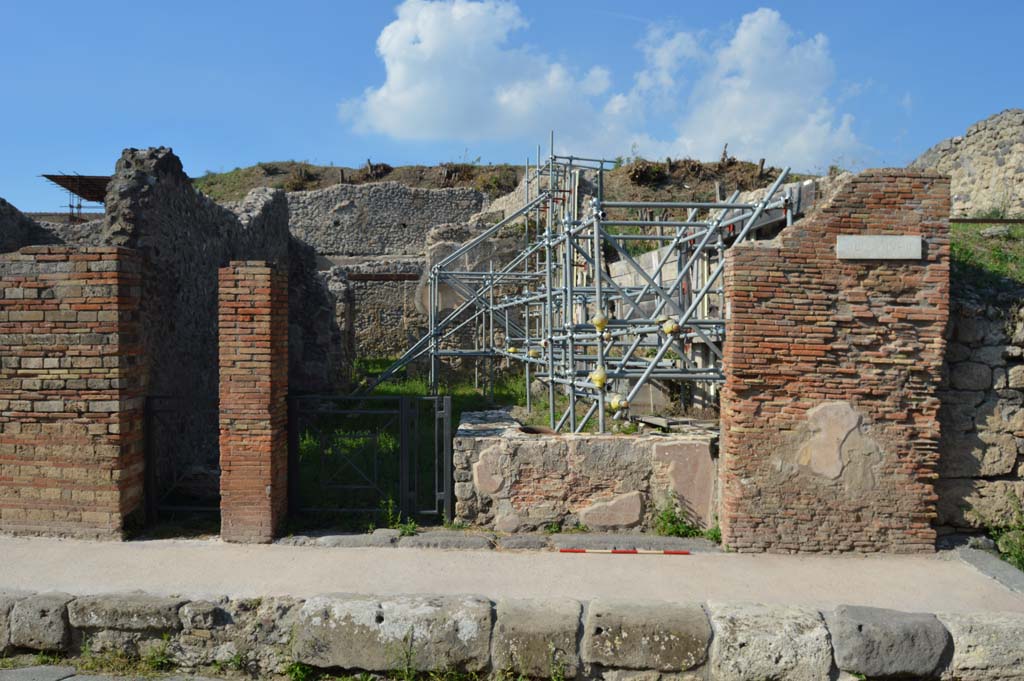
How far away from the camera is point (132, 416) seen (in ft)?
19.3

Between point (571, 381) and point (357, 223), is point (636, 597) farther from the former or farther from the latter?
point (357, 223)

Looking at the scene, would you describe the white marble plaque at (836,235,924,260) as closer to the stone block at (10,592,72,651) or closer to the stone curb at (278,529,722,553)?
the stone curb at (278,529,722,553)

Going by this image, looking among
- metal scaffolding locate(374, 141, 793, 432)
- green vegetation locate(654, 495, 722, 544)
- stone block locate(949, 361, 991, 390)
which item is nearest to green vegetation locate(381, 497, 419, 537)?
metal scaffolding locate(374, 141, 793, 432)

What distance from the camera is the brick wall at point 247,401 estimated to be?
569cm

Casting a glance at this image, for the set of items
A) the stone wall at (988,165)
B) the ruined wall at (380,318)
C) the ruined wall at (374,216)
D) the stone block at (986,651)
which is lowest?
the stone block at (986,651)

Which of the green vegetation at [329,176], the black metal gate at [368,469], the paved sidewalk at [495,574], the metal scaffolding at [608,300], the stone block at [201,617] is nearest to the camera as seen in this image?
the stone block at [201,617]

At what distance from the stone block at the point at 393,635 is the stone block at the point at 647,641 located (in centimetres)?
65

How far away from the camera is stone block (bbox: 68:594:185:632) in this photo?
14.3ft

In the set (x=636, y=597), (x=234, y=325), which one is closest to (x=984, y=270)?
(x=636, y=597)

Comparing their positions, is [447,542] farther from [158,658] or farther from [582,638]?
[158,658]

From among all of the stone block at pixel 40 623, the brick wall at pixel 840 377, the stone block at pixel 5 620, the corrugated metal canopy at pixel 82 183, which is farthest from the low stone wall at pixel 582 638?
the corrugated metal canopy at pixel 82 183

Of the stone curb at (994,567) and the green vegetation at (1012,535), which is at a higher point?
the green vegetation at (1012,535)

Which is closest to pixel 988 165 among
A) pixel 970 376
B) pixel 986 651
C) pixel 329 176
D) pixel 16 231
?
pixel 970 376

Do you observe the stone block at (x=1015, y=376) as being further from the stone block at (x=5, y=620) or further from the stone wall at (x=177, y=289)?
the stone block at (x=5, y=620)
